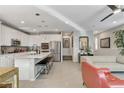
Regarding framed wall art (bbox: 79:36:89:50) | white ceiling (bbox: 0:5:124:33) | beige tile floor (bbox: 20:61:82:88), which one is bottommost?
beige tile floor (bbox: 20:61:82:88)

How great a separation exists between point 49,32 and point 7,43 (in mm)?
5065

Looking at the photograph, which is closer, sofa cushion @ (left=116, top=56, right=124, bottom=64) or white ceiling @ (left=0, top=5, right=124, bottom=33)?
white ceiling @ (left=0, top=5, right=124, bottom=33)

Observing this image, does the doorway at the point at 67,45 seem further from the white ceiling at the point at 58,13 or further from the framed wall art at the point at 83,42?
the white ceiling at the point at 58,13

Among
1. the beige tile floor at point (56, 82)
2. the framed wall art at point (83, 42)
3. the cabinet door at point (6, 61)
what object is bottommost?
the beige tile floor at point (56, 82)

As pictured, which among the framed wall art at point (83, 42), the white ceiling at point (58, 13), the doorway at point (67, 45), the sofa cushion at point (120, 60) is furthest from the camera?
the doorway at point (67, 45)

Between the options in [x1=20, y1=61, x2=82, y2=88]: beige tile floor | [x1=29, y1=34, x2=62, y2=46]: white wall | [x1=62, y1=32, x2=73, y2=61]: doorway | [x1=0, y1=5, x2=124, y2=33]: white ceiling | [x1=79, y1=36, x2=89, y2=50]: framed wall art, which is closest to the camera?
[x1=20, y1=61, x2=82, y2=88]: beige tile floor

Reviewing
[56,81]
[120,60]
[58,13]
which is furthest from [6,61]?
[120,60]

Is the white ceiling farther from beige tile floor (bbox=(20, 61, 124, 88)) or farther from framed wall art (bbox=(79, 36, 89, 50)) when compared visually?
framed wall art (bbox=(79, 36, 89, 50))

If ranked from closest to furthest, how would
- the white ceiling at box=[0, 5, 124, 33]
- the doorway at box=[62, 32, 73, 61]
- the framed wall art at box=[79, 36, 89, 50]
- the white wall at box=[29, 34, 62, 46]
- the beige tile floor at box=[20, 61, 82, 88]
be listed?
the beige tile floor at box=[20, 61, 82, 88]
the white ceiling at box=[0, 5, 124, 33]
the framed wall art at box=[79, 36, 89, 50]
the white wall at box=[29, 34, 62, 46]
the doorway at box=[62, 32, 73, 61]

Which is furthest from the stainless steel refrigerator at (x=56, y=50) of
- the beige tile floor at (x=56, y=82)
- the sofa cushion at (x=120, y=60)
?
the sofa cushion at (x=120, y=60)

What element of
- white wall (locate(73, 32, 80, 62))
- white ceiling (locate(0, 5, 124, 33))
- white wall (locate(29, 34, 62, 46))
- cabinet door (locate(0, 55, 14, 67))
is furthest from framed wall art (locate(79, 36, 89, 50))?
cabinet door (locate(0, 55, 14, 67))

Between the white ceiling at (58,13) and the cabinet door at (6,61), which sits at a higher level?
the white ceiling at (58,13)
